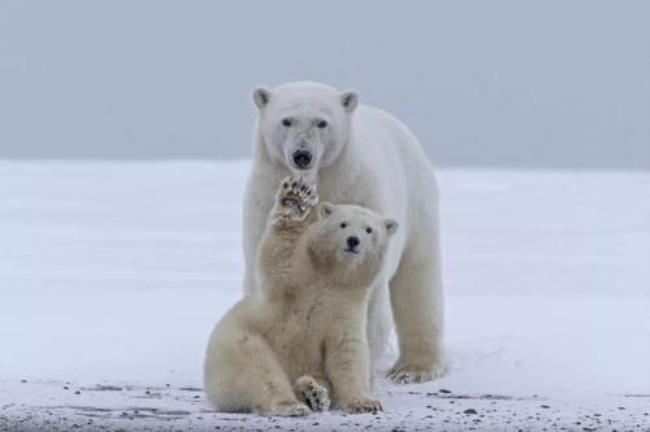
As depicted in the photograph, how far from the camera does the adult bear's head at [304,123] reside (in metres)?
5.76

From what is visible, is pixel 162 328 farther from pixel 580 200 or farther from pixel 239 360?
pixel 580 200

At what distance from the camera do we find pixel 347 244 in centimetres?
493

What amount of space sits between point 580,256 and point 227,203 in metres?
7.63

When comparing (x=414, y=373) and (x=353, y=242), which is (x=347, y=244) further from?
(x=414, y=373)

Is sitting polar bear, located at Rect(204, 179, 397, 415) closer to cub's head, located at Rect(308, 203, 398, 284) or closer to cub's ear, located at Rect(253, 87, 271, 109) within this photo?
cub's head, located at Rect(308, 203, 398, 284)

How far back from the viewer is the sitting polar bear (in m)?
4.83

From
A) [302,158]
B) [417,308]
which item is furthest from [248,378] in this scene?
[417,308]

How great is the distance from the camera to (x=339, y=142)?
19.6ft

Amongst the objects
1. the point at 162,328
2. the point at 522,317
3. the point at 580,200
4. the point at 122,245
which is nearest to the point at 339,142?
the point at 162,328

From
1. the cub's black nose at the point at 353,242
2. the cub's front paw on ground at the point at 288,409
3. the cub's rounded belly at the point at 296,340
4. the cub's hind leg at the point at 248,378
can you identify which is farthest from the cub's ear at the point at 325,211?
the cub's front paw on ground at the point at 288,409

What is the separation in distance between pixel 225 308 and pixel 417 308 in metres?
2.66

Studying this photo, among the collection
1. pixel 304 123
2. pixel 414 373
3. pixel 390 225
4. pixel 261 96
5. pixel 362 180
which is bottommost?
pixel 414 373

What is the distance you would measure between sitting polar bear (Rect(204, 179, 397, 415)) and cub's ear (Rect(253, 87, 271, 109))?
1.10 m

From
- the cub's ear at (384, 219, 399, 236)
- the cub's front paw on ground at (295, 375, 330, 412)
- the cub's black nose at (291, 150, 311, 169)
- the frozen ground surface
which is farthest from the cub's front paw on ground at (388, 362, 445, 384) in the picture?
the cub's front paw on ground at (295, 375, 330, 412)
